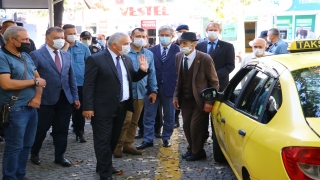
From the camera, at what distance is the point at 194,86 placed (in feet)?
18.7

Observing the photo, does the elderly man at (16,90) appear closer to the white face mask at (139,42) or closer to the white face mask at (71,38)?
the white face mask at (139,42)

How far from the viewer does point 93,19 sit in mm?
28812

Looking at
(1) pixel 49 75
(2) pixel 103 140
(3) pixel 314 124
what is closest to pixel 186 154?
(2) pixel 103 140

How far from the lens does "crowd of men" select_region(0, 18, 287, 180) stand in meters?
4.45

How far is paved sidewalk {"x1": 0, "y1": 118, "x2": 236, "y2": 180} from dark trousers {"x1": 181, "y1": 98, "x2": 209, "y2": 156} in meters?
0.24

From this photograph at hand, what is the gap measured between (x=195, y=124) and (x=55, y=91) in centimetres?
202

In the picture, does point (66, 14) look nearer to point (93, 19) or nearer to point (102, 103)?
point (93, 19)

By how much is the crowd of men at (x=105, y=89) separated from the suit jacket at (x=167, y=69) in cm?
2

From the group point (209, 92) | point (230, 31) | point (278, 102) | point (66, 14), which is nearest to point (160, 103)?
point (209, 92)

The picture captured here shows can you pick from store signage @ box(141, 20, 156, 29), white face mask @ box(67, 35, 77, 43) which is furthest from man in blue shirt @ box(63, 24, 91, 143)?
store signage @ box(141, 20, 156, 29)

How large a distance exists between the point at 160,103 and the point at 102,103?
92.0 inches

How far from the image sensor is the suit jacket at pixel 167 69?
21.7 ft

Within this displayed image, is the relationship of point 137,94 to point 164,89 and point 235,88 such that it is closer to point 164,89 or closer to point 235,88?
point 164,89

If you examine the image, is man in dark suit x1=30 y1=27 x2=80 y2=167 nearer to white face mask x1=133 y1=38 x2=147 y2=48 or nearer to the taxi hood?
white face mask x1=133 y1=38 x2=147 y2=48
